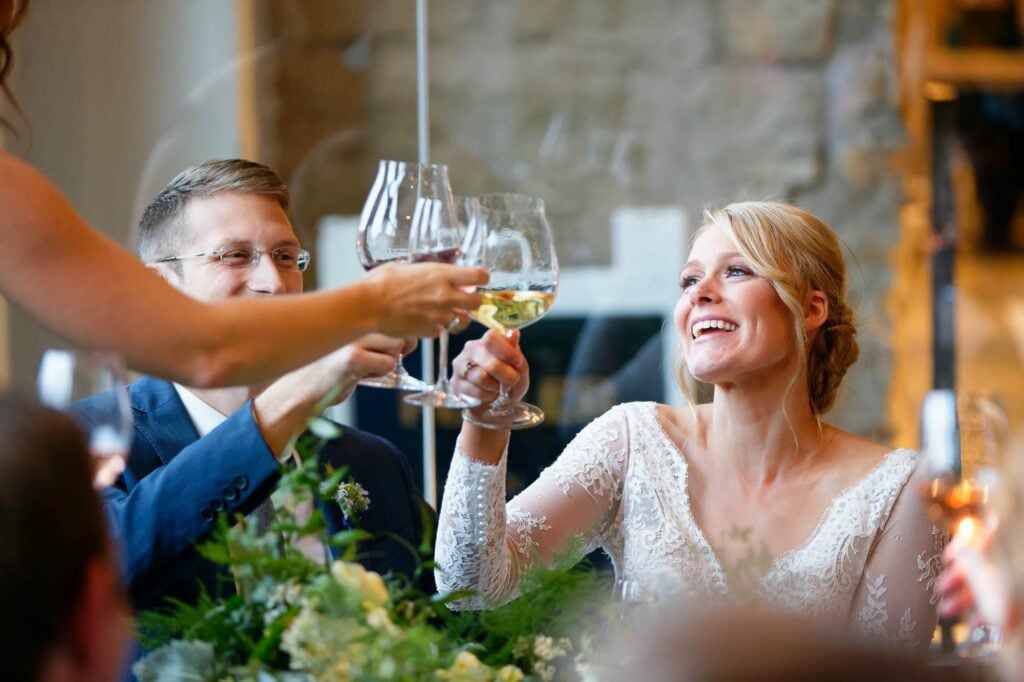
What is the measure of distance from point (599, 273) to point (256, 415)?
96.0 inches

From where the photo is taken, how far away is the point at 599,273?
13.1 feet

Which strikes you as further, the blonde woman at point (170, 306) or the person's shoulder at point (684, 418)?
the person's shoulder at point (684, 418)

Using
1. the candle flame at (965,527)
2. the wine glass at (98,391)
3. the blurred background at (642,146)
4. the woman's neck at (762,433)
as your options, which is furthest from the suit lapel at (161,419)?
the blurred background at (642,146)

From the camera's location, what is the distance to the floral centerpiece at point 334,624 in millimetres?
1143

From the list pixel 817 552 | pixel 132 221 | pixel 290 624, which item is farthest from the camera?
pixel 132 221

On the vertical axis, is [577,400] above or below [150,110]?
below

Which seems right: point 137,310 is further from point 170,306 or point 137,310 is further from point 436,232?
point 436,232

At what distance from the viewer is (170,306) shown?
146 cm

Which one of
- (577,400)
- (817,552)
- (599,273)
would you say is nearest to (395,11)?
(599,273)

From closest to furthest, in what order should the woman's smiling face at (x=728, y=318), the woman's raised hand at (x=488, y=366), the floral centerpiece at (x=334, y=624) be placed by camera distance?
the floral centerpiece at (x=334, y=624) → the woman's raised hand at (x=488, y=366) → the woman's smiling face at (x=728, y=318)

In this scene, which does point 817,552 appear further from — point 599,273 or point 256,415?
point 599,273

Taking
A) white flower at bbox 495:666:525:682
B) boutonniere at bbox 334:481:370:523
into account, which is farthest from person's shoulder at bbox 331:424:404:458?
white flower at bbox 495:666:525:682

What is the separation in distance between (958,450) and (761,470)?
0.35 meters

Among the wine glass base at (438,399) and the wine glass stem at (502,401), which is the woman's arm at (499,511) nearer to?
the wine glass stem at (502,401)
